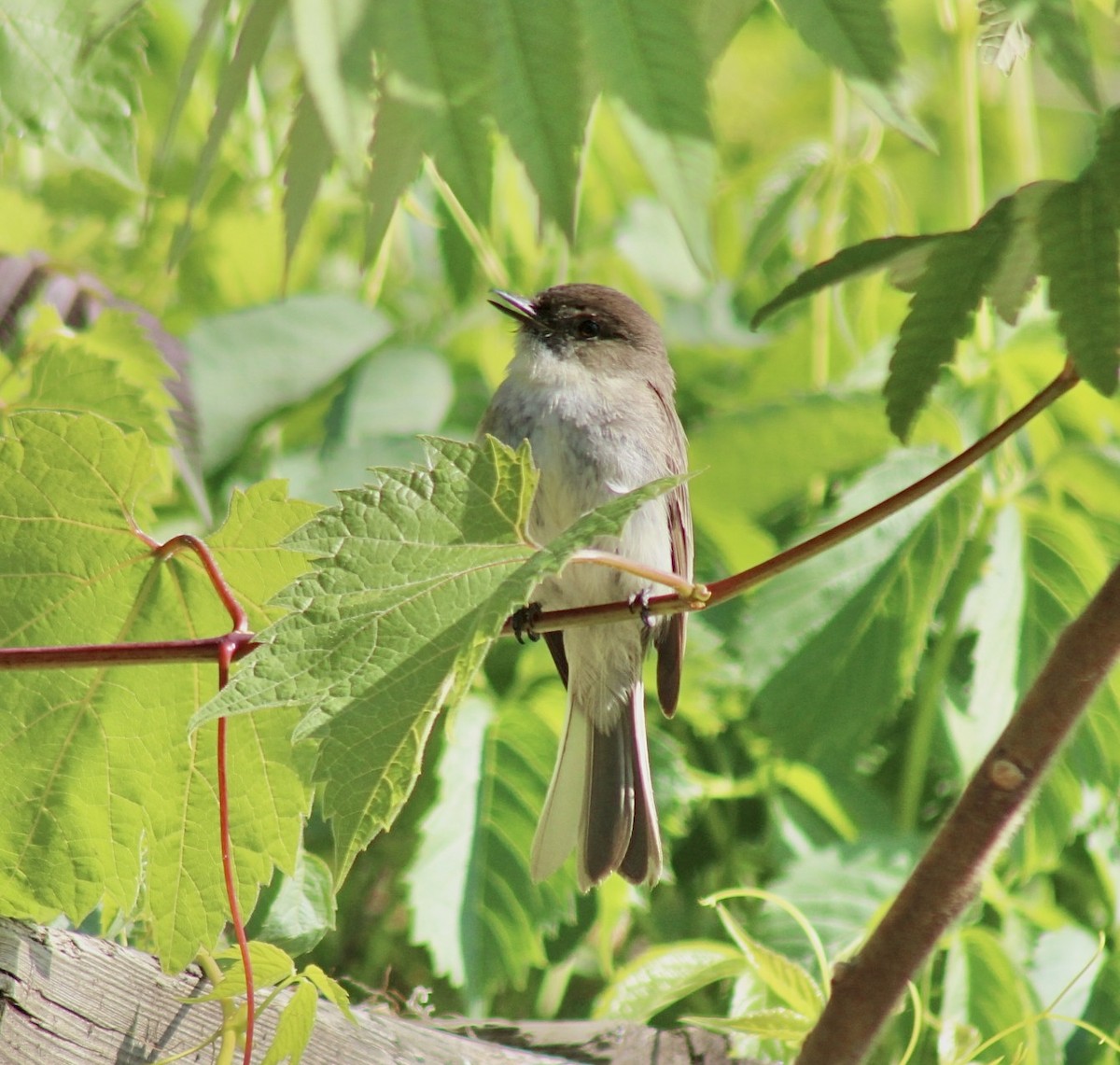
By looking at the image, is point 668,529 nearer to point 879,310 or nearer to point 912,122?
point 879,310

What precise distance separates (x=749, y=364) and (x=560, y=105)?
7.81ft

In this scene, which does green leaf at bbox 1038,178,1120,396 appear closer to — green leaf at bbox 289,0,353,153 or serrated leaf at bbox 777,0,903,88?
serrated leaf at bbox 777,0,903,88

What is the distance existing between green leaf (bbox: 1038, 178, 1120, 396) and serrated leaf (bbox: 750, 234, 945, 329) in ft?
0.37

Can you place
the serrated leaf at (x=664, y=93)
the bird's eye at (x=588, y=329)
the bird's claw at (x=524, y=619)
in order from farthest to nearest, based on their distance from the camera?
the bird's eye at (x=588, y=329) < the bird's claw at (x=524, y=619) < the serrated leaf at (x=664, y=93)

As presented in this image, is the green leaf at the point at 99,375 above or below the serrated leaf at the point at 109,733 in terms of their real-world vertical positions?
above

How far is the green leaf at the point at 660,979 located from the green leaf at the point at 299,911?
399 millimetres

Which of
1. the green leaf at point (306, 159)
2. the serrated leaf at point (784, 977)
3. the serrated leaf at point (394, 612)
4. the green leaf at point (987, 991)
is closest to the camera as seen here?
the green leaf at point (306, 159)

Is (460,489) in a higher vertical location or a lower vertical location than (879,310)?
lower

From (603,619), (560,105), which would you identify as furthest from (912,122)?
(603,619)

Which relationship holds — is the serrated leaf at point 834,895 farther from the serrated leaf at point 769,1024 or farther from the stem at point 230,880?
the stem at point 230,880

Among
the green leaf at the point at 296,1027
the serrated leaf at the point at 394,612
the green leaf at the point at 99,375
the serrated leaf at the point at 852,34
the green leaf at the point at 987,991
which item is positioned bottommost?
the green leaf at the point at 987,991

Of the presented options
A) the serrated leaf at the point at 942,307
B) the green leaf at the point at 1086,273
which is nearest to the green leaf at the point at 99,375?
the serrated leaf at the point at 942,307

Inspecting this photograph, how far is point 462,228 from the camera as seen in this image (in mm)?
2559

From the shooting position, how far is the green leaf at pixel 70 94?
1323mm
